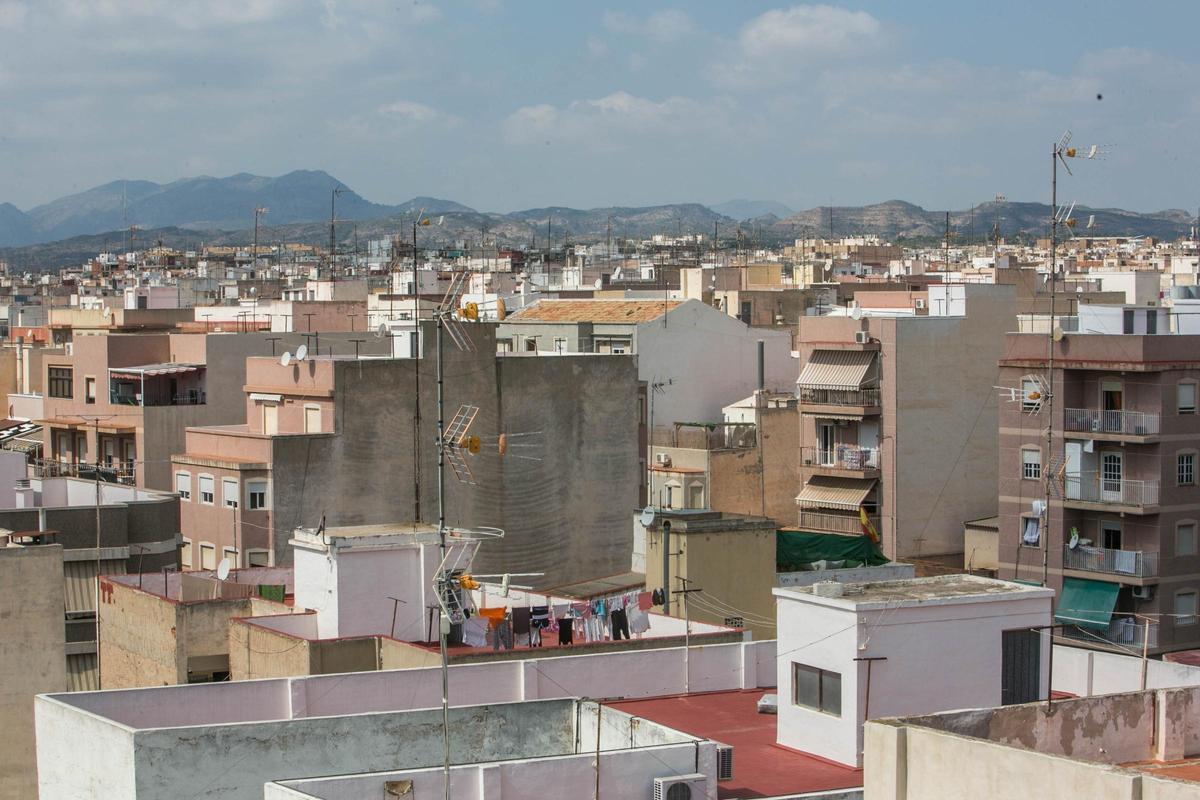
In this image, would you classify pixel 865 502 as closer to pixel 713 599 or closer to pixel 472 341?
pixel 472 341

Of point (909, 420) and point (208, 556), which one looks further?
point (909, 420)

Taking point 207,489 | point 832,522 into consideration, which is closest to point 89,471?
point 207,489

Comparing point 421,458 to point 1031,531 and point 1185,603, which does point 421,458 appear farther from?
point 1185,603

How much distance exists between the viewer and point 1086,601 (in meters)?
37.2

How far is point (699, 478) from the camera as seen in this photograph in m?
47.0

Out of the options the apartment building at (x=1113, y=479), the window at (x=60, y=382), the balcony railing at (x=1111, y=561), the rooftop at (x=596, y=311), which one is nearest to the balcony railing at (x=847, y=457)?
the apartment building at (x=1113, y=479)

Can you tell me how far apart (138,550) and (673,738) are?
1554cm

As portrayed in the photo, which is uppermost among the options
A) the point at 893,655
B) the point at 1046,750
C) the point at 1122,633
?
the point at 1046,750

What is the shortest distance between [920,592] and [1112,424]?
19.8 metres

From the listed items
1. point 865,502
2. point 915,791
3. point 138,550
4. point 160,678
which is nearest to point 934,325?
point 865,502

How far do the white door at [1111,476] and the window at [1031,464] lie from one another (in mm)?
1410

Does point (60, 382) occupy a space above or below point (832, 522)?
above

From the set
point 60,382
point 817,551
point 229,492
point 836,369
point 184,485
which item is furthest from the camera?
point 60,382

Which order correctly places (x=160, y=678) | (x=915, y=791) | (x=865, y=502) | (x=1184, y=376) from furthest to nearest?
(x=865, y=502) → (x=1184, y=376) → (x=160, y=678) → (x=915, y=791)
